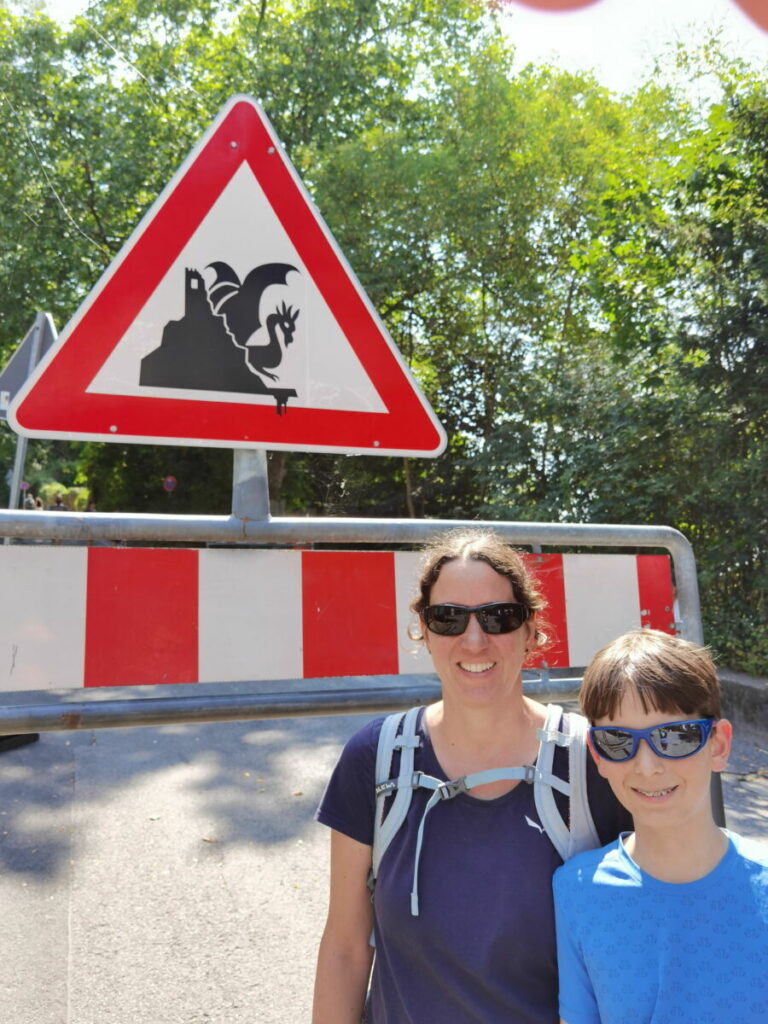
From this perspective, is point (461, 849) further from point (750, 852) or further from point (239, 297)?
point (239, 297)

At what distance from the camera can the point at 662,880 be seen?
1437 millimetres

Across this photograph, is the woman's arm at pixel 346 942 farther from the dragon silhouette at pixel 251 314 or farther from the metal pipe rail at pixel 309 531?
the dragon silhouette at pixel 251 314

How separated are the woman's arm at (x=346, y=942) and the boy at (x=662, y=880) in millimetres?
386

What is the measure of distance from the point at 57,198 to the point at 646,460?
516 inches

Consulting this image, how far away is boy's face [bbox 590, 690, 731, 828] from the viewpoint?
1.44 meters

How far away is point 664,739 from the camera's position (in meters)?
1.46

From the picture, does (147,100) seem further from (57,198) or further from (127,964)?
(127,964)

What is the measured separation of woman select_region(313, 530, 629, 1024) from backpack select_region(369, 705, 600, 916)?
0.02 meters

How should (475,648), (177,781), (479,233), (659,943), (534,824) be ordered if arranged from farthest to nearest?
(479,233)
(177,781)
(475,648)
(534,824)
(659,943)

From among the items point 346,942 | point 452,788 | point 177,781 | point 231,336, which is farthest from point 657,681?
point 177,781

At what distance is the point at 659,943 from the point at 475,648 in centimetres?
56

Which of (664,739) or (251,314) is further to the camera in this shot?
(251,314)

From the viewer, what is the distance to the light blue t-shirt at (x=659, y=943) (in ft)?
4.42

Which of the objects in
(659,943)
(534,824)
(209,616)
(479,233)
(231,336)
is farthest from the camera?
(479,233)
